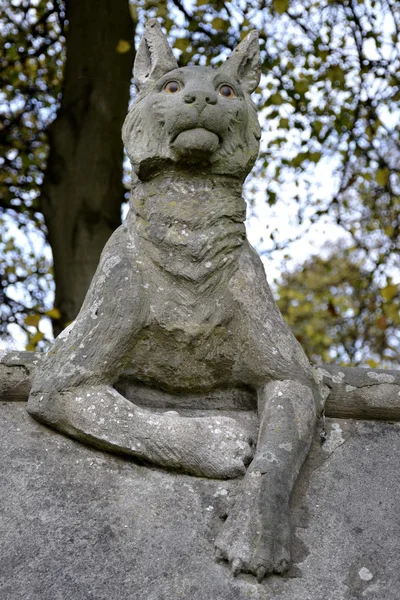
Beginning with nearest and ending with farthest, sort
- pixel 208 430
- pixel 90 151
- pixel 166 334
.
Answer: pixel 208 430, pixel 166 334, pixel 90 151

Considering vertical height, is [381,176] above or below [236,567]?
above

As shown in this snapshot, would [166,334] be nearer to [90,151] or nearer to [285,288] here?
[90,151]

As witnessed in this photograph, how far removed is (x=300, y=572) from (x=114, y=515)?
0.66 meters

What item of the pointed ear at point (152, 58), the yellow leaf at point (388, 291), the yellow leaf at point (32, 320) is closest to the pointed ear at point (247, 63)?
the pointed ear at point (152, 58)

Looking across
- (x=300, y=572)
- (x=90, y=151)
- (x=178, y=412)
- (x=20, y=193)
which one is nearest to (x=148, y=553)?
(x=300, y=572)

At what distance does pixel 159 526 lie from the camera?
112 inches

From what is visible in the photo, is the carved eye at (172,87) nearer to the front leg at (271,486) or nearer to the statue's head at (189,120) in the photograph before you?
the statue's head at (189,120)

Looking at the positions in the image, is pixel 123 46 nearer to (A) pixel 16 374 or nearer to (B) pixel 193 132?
(B) pixel 193 132

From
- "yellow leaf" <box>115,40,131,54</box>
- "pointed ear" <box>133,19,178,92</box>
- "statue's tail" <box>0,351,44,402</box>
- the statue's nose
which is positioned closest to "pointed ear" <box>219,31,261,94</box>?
"pointed ear" <box>133,19,178,92</box>

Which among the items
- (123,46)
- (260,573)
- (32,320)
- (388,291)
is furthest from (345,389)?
(123,46)

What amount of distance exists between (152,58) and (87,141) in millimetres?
3565

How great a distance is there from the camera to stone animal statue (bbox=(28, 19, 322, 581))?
3.08 metres

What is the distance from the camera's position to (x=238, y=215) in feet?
11.3

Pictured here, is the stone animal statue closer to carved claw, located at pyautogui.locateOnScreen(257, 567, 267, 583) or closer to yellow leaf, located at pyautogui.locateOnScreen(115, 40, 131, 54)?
carved claw, located at pyautogui.locateOnScreen(257, 567, 267, 583)
